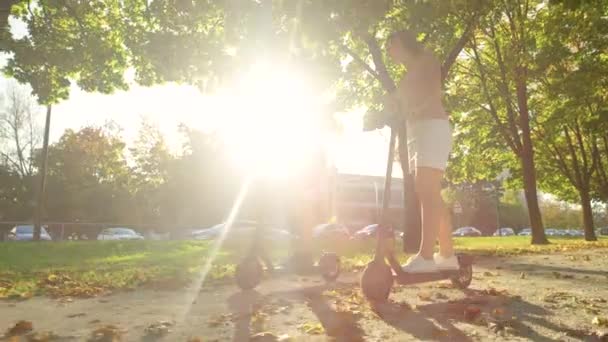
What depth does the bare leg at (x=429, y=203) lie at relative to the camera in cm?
454

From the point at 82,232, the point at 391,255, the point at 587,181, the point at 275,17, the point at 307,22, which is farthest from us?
the point at 82,232

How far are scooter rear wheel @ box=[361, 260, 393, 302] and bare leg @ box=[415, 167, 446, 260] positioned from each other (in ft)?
1.34

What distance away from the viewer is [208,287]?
6.31 meters

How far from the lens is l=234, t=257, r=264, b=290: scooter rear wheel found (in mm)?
5543

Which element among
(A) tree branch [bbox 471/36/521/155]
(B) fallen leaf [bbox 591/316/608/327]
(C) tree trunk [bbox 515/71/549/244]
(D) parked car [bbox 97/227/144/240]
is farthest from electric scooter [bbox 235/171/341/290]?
(D) parked car [bbox 97/227/144/240]

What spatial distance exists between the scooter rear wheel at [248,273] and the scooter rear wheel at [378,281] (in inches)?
59.5

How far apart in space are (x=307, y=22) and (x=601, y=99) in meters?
19.1

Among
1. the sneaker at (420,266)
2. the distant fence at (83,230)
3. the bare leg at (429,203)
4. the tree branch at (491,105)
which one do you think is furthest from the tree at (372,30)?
the distant fence at (83,230)

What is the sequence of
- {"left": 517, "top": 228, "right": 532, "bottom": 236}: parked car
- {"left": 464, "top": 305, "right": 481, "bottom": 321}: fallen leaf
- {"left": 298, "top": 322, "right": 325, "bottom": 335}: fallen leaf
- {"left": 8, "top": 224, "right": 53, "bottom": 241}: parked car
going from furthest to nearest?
{"left": 517, "top": 228, "right": 532, "bottom": 236}: parked car
{"left": 8, "top": 224, "right": 53, "bottom": 241}: parked car
{"left": 464, "top": 305, "right": 481, "bottom": 321}: fallen leaf
{"left": 298, "top": 322, "right": 325, "bottom": 335}: fallen leaf

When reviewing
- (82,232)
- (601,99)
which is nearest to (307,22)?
(601,99)

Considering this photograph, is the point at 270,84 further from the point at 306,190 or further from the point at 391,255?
the point at 391,255

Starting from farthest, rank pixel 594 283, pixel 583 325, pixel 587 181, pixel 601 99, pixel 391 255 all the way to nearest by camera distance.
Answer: pixel 587 181 < pixel 601 99 < pixel 594 283 < pixel 391 255 < pixel 583 325

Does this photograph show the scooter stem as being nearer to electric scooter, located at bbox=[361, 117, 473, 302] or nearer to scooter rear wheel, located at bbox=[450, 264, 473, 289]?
electric scooter, located at bbox=[361, 117, 473, 302]

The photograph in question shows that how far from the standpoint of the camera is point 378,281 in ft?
14.6
